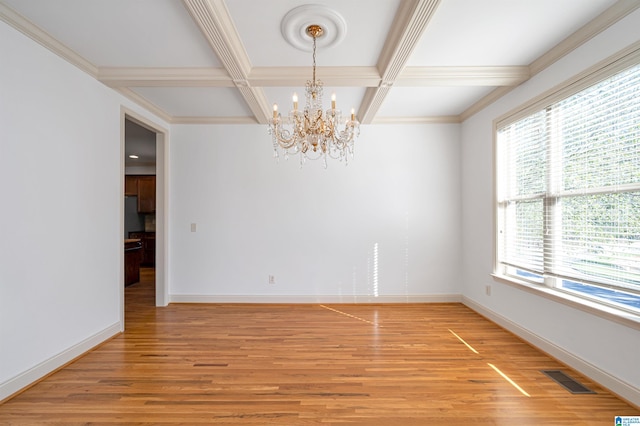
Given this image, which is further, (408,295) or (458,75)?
(408,295)

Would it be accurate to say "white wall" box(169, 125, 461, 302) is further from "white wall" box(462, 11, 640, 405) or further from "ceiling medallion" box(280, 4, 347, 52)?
"ceiling medallion" box(280, 4, 347, 52)

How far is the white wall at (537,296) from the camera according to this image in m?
2.03

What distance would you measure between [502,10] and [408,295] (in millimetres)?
3498

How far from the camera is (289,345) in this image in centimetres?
291

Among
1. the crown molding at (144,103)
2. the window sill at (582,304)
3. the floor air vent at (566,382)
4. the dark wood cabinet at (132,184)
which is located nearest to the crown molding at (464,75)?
Result: the window sill at (582,304)

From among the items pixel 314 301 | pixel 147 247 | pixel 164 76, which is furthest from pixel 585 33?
pixel 147 247

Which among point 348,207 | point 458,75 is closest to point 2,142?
point 348,207

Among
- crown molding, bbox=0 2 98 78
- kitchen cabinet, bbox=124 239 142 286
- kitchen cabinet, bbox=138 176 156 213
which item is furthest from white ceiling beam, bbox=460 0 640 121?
kitchen cabinet, bbox=138 176 156 213

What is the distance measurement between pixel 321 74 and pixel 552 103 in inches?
84.5

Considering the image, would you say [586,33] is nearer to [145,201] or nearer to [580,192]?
[580,192]

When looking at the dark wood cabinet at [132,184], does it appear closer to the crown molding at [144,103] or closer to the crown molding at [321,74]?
the crown molding at [144,103]

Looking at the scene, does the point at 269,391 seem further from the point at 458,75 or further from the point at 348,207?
the point at 458,75

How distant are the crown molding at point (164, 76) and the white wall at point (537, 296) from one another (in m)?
3.08

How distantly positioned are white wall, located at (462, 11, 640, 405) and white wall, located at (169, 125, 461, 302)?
1.06 ft
